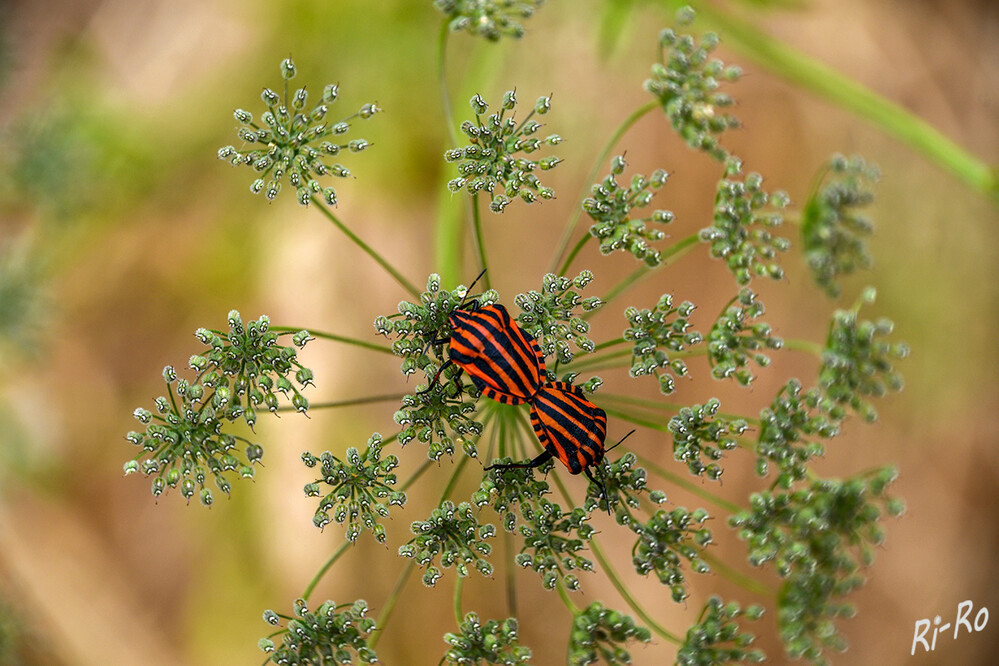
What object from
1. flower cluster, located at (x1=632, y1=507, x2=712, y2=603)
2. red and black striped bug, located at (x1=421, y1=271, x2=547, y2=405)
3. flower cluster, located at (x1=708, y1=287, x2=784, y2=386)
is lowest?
flower cluster, located at (x1=632, y1=507, x2=712, y2=603)

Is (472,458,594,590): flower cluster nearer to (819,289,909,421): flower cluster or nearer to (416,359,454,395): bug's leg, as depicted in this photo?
(416,359,454,395): bug's leg

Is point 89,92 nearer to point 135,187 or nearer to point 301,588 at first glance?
point 135,187

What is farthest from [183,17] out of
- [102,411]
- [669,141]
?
[669,141]

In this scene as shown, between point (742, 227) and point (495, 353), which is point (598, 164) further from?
point (495, 353)

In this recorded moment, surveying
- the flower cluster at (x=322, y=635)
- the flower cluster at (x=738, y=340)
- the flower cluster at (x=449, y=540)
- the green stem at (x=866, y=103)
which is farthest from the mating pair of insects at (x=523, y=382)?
the green stem at (x=866, y=103)

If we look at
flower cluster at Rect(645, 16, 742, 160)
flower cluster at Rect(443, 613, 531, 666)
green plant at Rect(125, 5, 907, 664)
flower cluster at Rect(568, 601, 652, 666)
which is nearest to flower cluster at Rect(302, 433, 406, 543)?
green plant at Rect(125, 5, 907, 664)

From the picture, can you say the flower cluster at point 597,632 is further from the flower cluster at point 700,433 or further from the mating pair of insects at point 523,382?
the flower cluster at point 700,433
